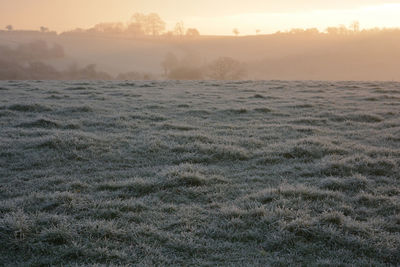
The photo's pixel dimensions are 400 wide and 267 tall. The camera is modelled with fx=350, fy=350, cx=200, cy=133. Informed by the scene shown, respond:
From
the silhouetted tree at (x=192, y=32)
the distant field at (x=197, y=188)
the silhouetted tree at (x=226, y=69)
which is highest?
the silhouetted tree at (x=192, y=32)

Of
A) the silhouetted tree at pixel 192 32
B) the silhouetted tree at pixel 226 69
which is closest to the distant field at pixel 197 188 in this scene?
the silhouetted tree at pixel 226 69

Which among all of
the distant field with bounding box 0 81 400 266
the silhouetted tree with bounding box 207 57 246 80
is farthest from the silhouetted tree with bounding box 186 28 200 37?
the distant field with bounding box 0 81 400 266

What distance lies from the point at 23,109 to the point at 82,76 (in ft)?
158

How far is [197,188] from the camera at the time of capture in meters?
7.49

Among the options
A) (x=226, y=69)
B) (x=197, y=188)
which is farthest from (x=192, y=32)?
(x=197, y=188)

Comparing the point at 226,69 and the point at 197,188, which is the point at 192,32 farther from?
the point at 197,188

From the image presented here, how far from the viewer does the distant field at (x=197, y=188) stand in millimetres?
5250

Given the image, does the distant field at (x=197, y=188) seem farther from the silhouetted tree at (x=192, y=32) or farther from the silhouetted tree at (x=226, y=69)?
the silhouetted tree at (x=192, y=32)

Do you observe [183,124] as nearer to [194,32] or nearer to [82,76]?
[82,76]

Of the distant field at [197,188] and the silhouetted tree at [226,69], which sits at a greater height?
the silhouetted tree at [226,69]

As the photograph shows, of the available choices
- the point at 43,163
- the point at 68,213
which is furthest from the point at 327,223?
the point at 43,163

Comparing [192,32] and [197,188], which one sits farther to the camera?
[192,32]

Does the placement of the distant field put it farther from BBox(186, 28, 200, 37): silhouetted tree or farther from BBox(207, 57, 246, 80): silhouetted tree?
BBox(186, 28, 200, 37): silhouetted tree

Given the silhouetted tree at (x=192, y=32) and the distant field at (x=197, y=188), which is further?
the silhouetted tree at (x=192, y=32)
